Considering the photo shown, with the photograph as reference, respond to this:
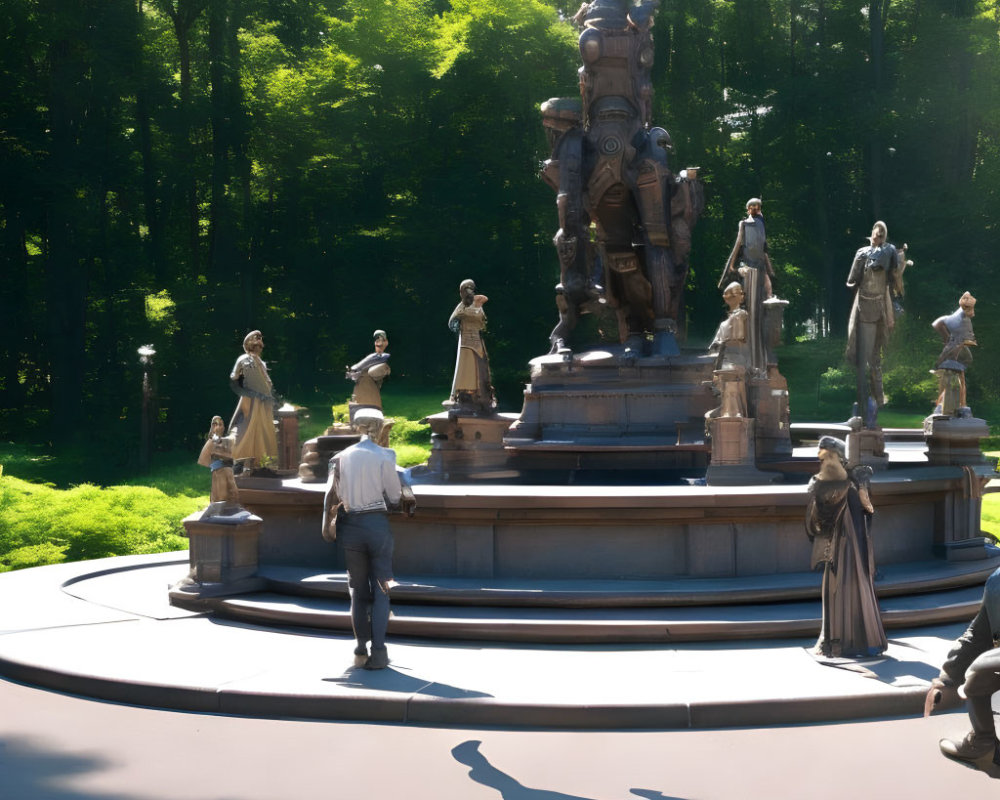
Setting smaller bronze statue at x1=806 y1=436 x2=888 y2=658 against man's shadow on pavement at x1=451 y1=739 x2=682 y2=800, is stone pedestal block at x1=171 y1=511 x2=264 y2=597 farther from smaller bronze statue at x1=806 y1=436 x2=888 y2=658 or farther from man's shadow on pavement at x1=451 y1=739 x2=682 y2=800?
smaller bronze statue at x1=806 y1=436 x2=888 y2=658

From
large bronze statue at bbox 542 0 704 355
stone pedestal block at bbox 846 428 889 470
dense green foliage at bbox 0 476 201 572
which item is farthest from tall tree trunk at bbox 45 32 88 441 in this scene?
stone pedestal block at bbox 846 428 889 470

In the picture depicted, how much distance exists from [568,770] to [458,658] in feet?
8.12

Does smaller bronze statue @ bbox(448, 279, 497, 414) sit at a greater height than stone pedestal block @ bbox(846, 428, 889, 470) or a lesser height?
greater

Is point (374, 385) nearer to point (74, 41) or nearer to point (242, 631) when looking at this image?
point (242, 631)

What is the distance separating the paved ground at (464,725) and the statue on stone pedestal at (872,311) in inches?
199

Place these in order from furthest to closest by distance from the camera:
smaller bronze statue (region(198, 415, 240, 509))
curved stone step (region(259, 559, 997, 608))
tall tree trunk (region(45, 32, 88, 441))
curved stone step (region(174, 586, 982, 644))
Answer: tall tree trunk (region(45, 32, 88, 441))
smaller bronze statue (region(198, 415, 240, 509))
curved stone step (region(259, 559, 997, 608))
curved stone step (region(174, 586, 982, 644))

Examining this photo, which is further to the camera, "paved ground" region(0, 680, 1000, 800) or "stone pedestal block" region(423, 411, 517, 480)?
"stone pedestal block" region(423, 411, 517, 480)

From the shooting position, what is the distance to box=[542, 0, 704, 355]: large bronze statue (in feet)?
50.5

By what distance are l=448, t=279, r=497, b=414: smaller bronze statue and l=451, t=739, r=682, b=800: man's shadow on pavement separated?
846 centimetres

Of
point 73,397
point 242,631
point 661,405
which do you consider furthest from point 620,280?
point 73,397

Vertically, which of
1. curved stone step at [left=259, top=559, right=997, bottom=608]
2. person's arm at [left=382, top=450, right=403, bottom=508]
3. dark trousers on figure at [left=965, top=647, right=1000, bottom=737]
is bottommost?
curved stone step at [left=259, top=559, right=997, bottom=608]

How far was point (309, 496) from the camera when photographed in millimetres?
10906

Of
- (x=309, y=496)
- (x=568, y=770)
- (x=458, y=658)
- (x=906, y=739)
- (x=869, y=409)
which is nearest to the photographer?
(x=568, y=770)

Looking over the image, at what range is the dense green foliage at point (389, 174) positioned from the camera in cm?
3666
